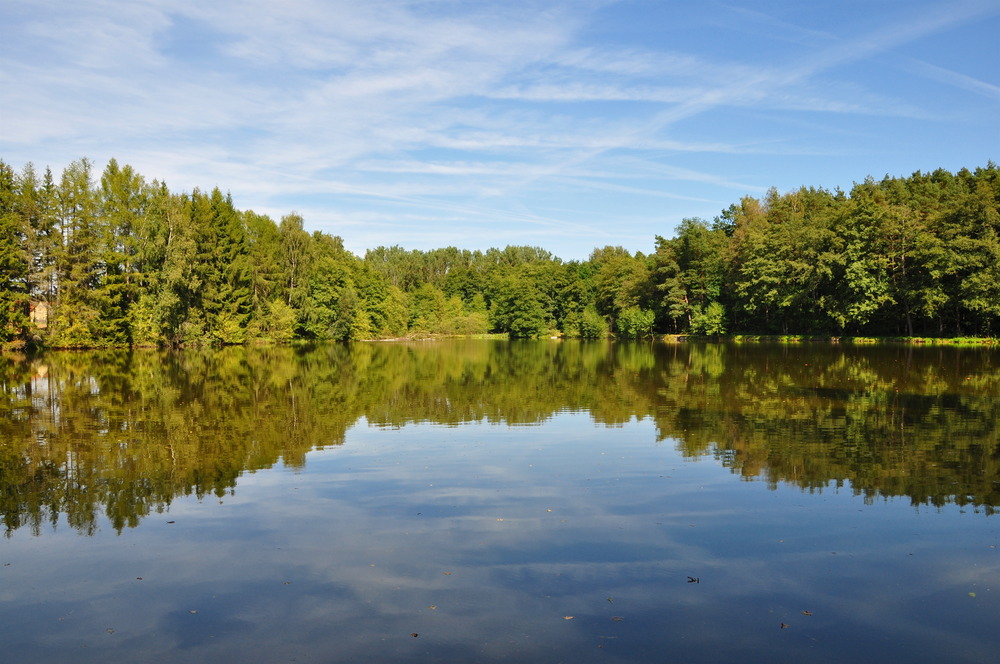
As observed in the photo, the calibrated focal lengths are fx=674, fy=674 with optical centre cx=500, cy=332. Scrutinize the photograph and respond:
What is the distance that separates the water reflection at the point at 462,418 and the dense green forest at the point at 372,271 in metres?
22.7

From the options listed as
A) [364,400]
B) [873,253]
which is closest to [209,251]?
[364,400]

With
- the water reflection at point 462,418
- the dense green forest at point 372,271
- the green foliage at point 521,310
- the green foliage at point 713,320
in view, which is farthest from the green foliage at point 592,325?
the water reflection at point 462,418

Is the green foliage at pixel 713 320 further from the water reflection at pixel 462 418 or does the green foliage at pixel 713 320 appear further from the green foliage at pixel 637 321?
the water reflection at pixel 462 418

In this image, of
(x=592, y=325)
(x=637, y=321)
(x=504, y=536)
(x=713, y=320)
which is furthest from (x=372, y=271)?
(x=504, y=536)

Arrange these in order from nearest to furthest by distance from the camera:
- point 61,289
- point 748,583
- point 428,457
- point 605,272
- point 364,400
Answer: point 748,583
point 428,457
point 364,400
point 61,289
point 605,272

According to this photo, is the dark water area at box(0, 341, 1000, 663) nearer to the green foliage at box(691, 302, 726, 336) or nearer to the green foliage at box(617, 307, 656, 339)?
the green foliage at box(691, 302, 726, 336)

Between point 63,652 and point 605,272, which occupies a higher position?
point 605,272

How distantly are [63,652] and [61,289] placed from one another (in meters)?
57.6

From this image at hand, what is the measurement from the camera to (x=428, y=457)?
1312 cm

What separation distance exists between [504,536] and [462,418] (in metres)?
9.99

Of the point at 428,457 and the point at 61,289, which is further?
the point at 61,289

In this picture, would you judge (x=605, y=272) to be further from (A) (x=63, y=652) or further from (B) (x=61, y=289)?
(A) (x=63, y=652)

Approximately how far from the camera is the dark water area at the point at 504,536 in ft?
18.9

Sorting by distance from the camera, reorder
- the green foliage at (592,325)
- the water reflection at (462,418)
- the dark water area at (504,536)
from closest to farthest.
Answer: the dark water area at (504,536)
the water reflection at (462,418)
the green foliage at (592,325)
